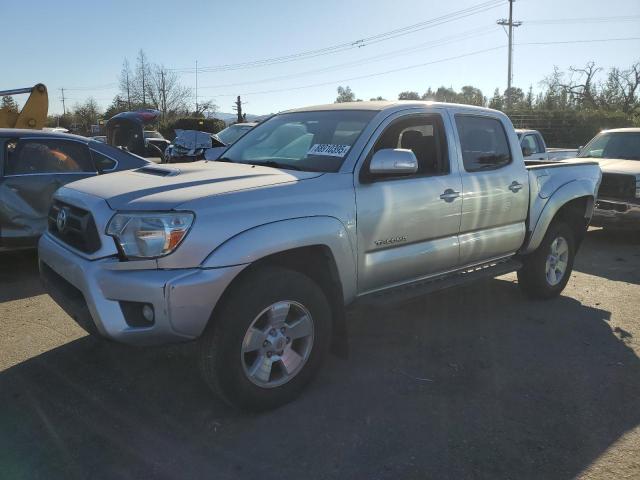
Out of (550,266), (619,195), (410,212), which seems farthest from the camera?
(619,195)

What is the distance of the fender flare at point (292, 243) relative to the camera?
9.92 feet

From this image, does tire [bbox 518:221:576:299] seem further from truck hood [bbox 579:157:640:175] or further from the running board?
truck hood [bbox 579:157:640:175]

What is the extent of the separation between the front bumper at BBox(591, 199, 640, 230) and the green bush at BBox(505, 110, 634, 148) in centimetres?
2587

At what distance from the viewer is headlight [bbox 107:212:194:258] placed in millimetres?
2963

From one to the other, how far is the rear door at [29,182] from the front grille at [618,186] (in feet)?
25.5

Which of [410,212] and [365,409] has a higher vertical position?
[410,212]

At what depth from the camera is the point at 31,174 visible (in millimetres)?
6090

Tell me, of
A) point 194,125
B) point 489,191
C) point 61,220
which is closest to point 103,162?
point 61,220

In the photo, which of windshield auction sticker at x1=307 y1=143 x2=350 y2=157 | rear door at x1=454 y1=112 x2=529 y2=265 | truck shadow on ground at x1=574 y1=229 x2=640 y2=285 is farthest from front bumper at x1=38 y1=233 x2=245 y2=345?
truck shadow on ground at x1=574 y1=229 x2=640 y2=285

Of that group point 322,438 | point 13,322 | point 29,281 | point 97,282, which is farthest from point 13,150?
point 322,438

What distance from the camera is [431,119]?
4457 mm

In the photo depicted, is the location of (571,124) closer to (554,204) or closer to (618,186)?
(618,186)

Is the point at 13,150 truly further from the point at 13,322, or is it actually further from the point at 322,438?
the point at 322,438

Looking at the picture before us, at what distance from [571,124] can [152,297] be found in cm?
3482
